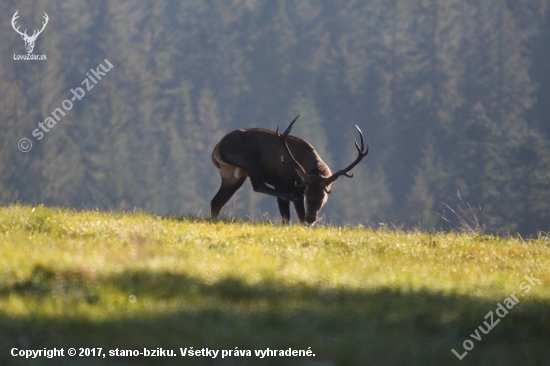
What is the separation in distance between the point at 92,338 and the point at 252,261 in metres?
2.47

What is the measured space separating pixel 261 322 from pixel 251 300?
0.48m

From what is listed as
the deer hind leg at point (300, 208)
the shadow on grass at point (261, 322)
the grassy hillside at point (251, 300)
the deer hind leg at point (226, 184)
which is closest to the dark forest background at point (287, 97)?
the deer hind leg at point (226, 184)

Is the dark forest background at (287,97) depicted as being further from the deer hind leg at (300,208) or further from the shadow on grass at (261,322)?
the shadow on grass at (261,322)

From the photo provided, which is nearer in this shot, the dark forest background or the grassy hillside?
the grassy hillside

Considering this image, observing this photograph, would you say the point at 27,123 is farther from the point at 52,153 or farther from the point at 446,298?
the point at 446,298

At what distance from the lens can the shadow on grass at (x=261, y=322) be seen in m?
4.27

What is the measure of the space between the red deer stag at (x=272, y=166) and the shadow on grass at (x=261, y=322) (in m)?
6.56

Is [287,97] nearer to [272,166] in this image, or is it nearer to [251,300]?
[272,166]

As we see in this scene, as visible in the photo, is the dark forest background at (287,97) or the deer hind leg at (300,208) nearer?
the deer hind leg at (300,208)

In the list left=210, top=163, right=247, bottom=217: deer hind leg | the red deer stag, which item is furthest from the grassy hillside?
left=210, top=163, right=247, bottom=217: deer hind leg

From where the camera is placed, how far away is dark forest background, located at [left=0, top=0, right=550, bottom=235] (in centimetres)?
6334

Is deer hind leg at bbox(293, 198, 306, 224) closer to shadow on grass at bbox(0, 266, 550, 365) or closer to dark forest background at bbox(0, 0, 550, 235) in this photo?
shadow on grass at bbox(0, 266, 550, 365)

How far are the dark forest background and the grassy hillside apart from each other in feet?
166

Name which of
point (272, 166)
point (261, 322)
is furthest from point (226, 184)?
point (261, 322)
